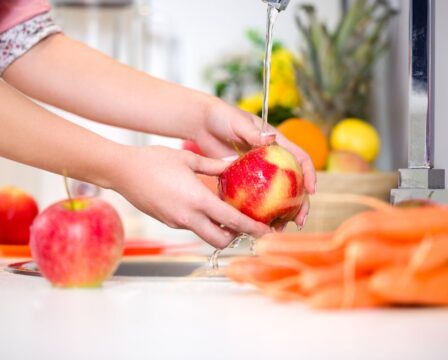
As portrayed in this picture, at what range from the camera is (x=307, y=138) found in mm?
1743

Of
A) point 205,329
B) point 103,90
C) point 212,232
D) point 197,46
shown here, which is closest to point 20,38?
point 103,90

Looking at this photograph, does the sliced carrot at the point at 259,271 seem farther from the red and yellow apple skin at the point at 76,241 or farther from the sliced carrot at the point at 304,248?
the red and yellow apple skin at the point at 76,241

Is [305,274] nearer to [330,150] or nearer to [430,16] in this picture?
[430,16]

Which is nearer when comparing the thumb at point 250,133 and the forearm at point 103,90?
the thumb at point 250,133

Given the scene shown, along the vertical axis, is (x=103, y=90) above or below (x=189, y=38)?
below

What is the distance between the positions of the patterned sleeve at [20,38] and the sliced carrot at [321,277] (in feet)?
2.96

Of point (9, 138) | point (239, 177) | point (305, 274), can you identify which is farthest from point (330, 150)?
point (305, 274)

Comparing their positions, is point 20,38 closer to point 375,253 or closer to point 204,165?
point 204,165

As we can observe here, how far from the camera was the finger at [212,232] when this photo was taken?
1023 mm

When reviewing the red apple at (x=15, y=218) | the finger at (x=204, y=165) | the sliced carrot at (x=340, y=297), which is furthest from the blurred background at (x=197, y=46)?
the sliced carrot at (x=340, y=297)

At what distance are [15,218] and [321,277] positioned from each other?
106 cm

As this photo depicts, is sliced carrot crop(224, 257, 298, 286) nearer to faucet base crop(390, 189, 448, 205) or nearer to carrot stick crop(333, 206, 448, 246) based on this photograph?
carrot stick crop(333, 206, 448, 246)

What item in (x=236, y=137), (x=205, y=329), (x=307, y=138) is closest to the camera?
(x=205, y=329)

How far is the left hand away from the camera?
114 centimetres
